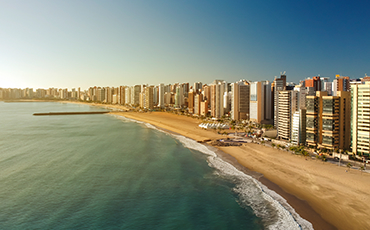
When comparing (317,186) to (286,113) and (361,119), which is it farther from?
(286,113)

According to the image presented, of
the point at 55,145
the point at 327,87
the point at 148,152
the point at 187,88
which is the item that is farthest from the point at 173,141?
the point at 187,88

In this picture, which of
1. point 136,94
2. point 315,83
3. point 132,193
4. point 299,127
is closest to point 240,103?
point 315,83

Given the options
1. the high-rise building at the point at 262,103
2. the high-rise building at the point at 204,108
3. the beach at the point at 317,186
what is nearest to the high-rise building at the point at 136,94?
the high-rise building at the point at 204,108

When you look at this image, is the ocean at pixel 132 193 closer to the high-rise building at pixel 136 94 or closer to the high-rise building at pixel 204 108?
the high-rise building at pixel 204 108

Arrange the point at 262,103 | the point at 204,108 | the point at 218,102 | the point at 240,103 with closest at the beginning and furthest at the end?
the point at 262,103 < the point at 240,103 < the point at 218,102 < the point at 204,108

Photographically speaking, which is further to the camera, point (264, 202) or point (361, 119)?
point (361, 119)

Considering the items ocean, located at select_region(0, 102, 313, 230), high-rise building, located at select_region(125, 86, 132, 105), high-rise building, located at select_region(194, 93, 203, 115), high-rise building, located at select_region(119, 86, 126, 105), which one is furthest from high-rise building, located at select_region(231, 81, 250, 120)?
high-rise building, located at select_region(119, 86, 126, 105)
